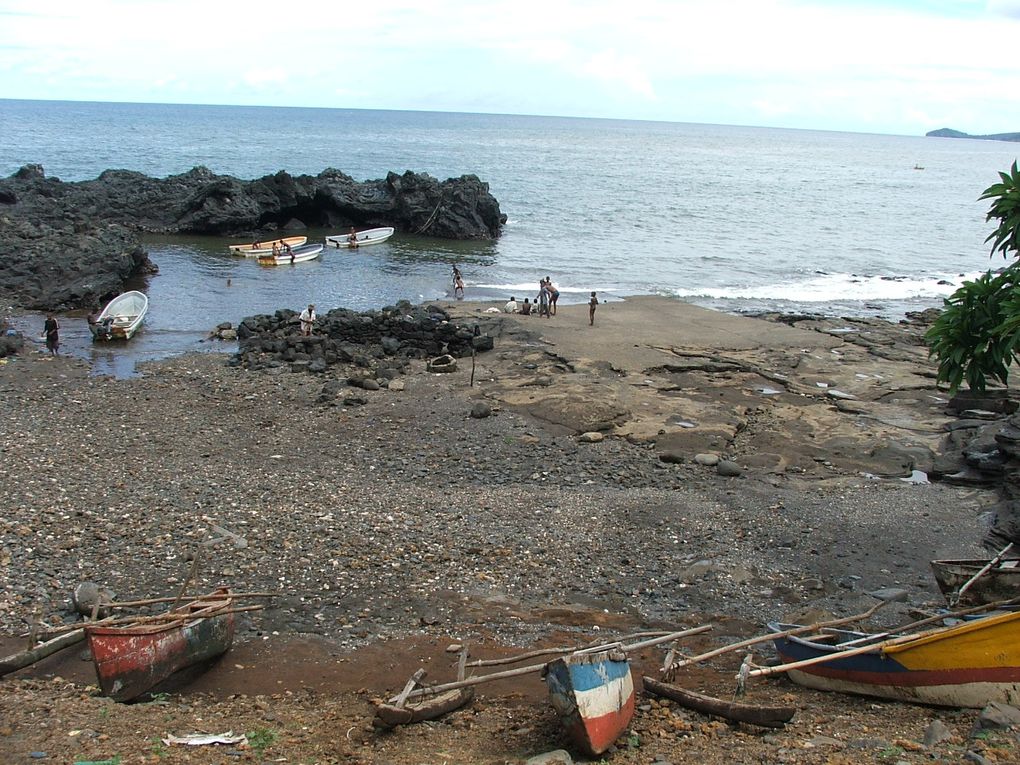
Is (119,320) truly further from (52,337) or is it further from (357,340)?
(357,340)

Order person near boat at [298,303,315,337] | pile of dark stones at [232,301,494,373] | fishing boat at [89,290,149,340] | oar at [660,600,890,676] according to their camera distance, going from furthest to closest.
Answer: fishing boat at [89,290,149,340] → person near boat at [298,303,315,337] → pile of dark stones at [232,301,494,373] → oar at [660,600,890,676]

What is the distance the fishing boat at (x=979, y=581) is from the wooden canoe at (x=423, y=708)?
6.67 meters

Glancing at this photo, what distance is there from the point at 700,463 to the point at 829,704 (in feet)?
29.4

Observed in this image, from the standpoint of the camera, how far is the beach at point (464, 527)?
30.0ft

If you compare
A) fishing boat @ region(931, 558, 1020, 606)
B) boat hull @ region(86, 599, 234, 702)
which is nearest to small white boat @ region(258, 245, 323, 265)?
boat hull @ region(86, 599, 234, 702)

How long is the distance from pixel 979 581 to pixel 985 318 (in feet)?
12.8

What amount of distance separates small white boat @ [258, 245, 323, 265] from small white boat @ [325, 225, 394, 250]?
4.38 m

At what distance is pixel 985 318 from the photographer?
1262 cm

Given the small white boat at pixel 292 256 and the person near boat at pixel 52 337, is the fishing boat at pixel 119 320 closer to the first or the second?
the person near boat at pixel 52 337

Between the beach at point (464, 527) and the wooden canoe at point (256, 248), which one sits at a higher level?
the wooden canoe at point (256, 248)

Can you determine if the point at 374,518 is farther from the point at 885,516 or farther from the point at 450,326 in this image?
the point at 450,326

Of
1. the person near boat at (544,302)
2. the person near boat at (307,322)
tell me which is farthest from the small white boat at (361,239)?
the person near boat at (307,322)

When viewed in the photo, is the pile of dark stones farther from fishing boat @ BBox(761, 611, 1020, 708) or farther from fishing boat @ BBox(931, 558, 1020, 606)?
fishing boat @ BBox(761, 611, 1020, 708)

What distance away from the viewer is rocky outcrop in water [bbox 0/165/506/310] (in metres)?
38.8
